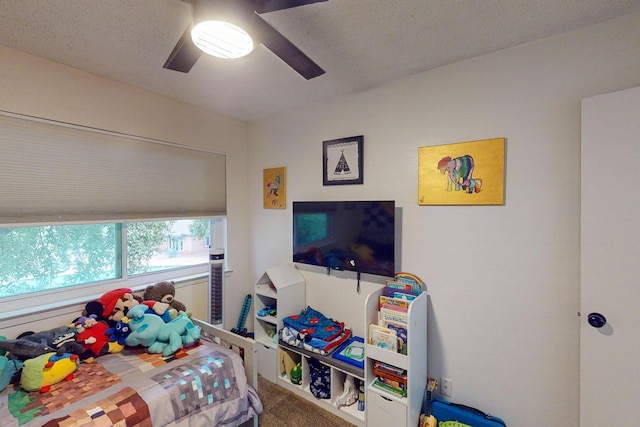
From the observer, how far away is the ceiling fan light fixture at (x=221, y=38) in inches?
42.6

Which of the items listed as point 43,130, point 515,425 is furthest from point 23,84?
point 515,425

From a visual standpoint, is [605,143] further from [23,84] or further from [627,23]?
[23,84]

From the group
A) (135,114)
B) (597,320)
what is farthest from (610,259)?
(135,114)

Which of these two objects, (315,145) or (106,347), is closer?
(106,347)

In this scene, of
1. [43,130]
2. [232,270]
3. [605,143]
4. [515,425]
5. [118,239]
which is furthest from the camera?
[232,270]

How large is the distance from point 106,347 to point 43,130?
1493 mm

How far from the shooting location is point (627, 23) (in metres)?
1.39

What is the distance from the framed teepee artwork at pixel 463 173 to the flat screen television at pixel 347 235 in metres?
0.32

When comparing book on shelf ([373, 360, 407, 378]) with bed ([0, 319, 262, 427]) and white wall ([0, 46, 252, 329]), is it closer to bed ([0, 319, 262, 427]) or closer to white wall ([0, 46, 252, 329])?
bed ([0, 319, 262, 427])

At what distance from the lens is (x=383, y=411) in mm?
1713

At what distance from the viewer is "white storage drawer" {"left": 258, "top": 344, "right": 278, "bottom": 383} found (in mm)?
2371

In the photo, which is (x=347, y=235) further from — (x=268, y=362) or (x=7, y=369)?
(x=7, y=369)

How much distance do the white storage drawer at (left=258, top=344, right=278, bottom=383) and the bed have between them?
51cm

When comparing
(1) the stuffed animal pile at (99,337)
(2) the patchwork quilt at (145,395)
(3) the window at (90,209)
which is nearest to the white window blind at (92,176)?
(3) the window at (90,209)
